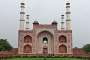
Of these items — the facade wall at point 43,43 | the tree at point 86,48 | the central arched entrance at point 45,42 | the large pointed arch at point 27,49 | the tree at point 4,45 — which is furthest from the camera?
the tree at point 86,48

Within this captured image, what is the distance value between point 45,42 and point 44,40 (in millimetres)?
530

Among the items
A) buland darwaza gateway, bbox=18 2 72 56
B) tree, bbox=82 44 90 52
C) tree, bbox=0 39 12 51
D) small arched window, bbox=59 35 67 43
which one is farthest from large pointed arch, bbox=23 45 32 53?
tree, bbox=82 44 90 52

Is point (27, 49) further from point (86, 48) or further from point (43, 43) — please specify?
point (86, 48)

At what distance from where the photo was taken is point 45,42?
41.2 m

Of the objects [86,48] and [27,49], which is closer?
[27,49]

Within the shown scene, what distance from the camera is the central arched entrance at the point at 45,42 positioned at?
1614 inches

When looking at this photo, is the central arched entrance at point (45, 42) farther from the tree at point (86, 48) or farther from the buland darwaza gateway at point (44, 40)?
the tree at point (86, 48)

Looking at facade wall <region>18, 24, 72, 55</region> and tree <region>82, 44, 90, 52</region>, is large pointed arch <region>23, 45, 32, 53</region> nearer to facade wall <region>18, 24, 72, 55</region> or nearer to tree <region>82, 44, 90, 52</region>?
facade wall <region>18, 24, 72, 55</region>

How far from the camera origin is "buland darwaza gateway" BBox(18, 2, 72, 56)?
40.8m

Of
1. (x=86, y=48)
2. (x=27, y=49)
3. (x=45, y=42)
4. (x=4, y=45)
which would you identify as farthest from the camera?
(x=86, y=48)

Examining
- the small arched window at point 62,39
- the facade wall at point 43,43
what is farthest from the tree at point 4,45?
the small arched window at point 62,39

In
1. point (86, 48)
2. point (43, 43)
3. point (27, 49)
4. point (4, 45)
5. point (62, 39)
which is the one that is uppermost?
point (62, 39)

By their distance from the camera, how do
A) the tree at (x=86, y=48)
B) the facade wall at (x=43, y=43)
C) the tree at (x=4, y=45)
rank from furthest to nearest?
the tree at (x=86, y=48) < the tree at (x=4, y=45) < the facade wall at (x=43, y=43)

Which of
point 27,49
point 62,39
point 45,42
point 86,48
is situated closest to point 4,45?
point 27,49
